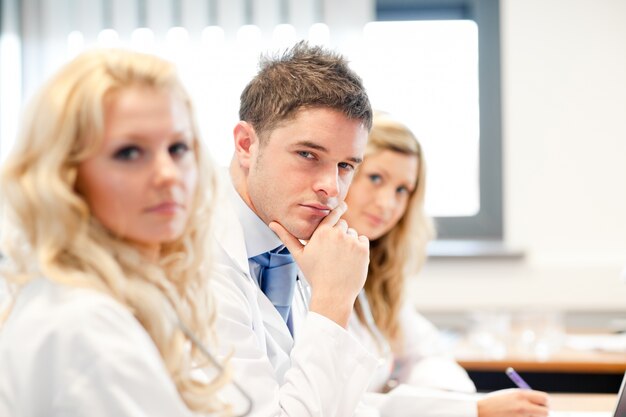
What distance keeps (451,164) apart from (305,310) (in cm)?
227

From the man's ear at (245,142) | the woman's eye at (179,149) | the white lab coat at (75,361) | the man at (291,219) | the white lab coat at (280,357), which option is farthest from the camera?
the man's ear at (245,142)

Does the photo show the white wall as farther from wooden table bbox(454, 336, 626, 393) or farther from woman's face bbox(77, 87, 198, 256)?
woman's face bbox(77, 87, 198, 256)

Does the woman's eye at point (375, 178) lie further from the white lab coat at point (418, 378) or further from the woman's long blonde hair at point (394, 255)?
the white lab coat at point (418, 378)

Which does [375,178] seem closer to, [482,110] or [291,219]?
[291,219]

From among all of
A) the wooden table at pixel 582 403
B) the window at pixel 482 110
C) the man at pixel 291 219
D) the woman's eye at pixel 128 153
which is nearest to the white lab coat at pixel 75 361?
the woman's eye at pixel 128 153

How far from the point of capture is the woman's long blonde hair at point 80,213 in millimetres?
894

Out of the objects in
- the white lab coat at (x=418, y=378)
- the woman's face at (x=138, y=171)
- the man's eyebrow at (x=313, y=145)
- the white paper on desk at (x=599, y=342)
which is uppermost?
the man's eyebrow at (x=313, y=145)

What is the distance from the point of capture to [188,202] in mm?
1000

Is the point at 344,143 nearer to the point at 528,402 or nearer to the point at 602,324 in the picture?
the point at 528,402

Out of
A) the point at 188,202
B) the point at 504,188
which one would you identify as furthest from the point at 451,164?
the point at 188,202

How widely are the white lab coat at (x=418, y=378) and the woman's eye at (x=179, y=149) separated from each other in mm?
904

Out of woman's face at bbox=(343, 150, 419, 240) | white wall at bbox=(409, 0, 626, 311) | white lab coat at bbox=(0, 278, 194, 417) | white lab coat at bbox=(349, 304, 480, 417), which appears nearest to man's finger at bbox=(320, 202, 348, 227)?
white lab coat at bbox=(349, 304, 480, 417)

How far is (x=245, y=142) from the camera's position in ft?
5.75

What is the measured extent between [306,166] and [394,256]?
96 centimetres
